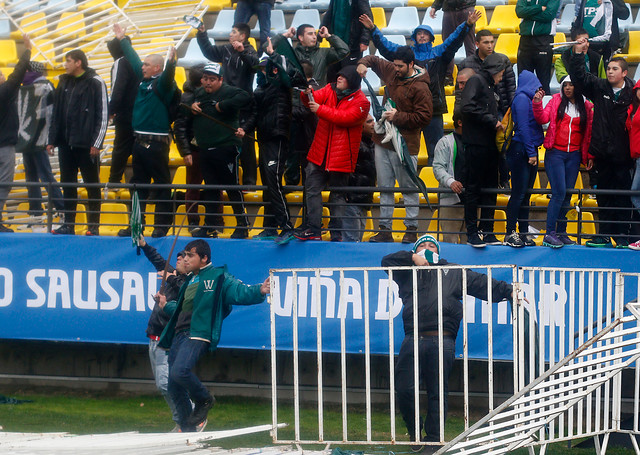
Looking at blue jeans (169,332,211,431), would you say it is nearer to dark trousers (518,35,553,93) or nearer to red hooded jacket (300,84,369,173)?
red hooded jacket (300,84,369,173)

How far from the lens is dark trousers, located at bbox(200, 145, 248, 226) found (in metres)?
10.9

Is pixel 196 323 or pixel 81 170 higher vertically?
pixel 81 170

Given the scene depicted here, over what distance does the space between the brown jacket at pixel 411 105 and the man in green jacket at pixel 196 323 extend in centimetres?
273

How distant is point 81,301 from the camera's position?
10789 mm

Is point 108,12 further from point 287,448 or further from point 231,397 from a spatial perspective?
point 287,448

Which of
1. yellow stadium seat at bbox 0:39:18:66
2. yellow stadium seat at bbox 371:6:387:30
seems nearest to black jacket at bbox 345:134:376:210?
yellow stadium seat at bbox 371:6:387:30

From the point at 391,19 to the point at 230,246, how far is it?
535 centimetres

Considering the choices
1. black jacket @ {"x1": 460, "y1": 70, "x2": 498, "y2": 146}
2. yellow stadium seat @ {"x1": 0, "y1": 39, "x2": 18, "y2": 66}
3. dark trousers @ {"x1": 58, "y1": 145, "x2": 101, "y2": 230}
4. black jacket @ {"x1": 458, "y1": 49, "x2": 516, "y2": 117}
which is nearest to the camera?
black jacket @ {"x1": 460, "y1": 70, "x2": 498, "y2": 146}

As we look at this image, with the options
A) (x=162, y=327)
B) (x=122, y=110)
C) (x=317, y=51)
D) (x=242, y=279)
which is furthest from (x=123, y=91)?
(x=162, y=327)

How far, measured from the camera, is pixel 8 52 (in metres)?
14.7

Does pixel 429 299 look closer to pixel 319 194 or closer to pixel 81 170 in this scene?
pixel 319 194

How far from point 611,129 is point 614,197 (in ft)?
2.37

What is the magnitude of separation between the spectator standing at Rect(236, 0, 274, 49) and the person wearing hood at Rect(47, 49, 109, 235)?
2.70 m

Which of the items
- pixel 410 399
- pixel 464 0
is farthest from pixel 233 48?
pixel 410 399
